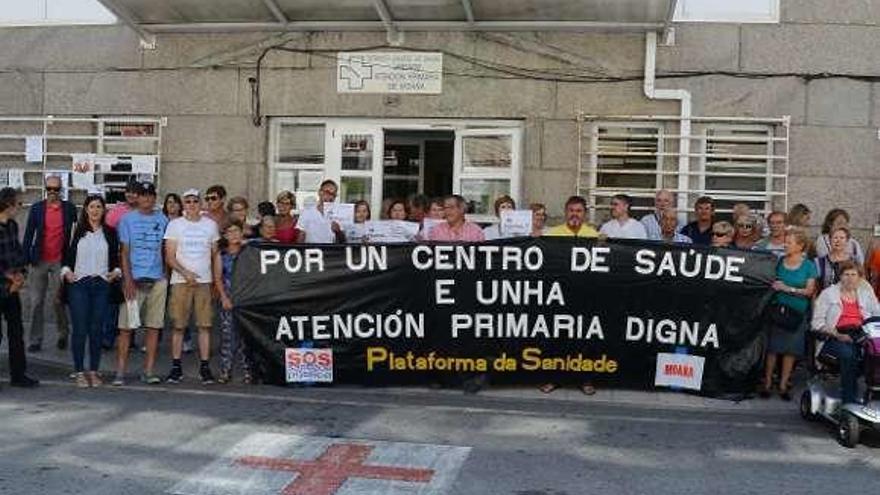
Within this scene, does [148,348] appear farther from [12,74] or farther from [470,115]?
[12,74]

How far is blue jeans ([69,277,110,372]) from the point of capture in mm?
8398

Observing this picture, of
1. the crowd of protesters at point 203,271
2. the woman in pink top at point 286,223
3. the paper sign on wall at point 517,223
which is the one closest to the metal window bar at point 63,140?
the woman in pink top at point 286,223

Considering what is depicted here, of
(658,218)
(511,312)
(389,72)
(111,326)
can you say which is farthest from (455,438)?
(389,72)

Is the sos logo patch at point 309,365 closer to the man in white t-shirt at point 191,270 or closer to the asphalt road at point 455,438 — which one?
the asphalt road at point 455,438

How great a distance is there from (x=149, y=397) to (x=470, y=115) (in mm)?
5252

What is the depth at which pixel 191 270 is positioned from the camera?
337 inches

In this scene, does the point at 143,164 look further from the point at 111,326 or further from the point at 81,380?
the point at 81,380

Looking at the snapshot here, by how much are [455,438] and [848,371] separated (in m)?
3.06

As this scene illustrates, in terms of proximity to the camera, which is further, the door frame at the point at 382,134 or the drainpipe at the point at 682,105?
the door frame at the point at 382,134

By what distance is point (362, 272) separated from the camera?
857 centimetres

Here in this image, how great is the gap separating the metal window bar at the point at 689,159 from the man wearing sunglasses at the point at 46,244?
5827mm

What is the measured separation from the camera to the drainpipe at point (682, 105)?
10891mm

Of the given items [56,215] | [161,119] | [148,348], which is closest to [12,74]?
[161,119]

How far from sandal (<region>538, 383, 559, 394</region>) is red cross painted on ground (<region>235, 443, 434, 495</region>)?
2.68 m
